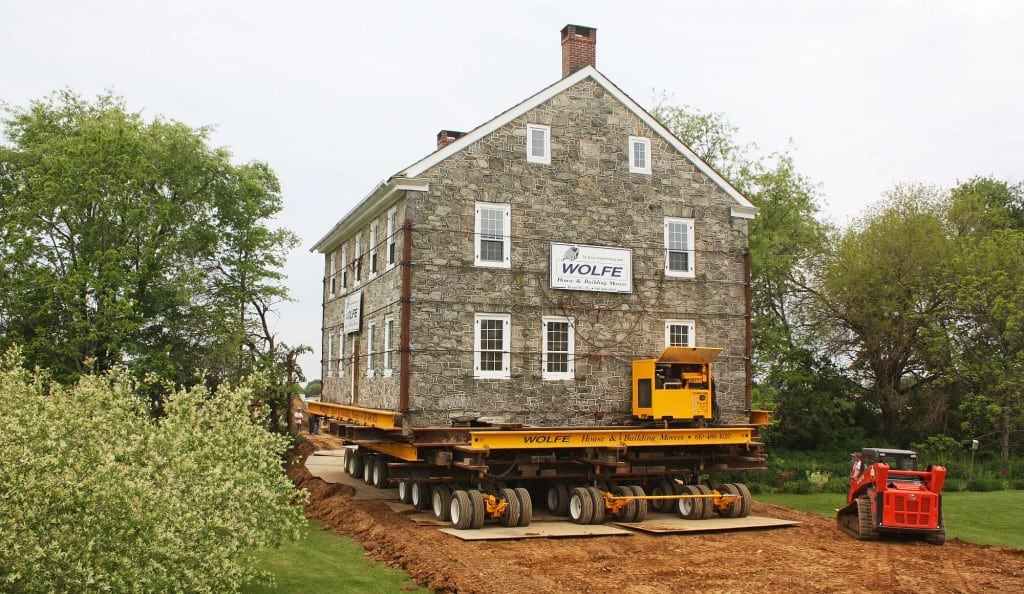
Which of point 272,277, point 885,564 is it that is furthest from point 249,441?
point 272,277

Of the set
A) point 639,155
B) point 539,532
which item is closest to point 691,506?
point 539,532


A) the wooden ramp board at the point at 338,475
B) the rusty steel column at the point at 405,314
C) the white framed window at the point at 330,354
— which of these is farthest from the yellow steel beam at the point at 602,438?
the white framed window at the point at 330,354

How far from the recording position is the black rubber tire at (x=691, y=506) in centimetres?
2048

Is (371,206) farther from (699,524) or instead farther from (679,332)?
(699,524)

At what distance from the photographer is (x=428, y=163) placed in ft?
68.3

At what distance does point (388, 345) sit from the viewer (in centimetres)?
2169

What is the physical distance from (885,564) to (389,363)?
444 inches

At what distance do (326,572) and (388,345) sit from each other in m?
7.41

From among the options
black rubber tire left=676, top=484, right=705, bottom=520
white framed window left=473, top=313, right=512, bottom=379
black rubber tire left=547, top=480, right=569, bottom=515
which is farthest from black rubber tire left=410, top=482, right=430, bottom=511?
black rubber tire left=676, top=484, right=705, bottom=520

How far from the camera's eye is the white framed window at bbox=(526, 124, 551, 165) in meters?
22.0

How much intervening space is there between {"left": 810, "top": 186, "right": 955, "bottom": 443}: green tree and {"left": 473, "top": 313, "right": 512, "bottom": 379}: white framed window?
1945 cm

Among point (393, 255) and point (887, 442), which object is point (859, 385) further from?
point (393, 255)

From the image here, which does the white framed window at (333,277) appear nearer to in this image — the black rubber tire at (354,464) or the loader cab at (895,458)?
the black rubber tire at (354,464)

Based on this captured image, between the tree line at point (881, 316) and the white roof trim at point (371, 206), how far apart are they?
1601 cm
